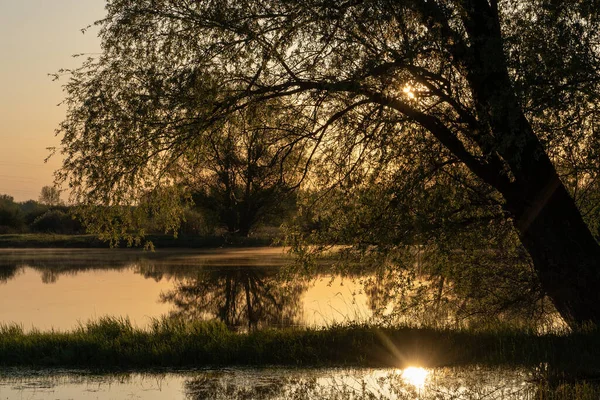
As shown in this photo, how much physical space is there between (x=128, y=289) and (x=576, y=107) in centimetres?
1731

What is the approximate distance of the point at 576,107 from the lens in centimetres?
1041

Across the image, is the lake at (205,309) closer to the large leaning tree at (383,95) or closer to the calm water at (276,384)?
the calm water at (276,384)

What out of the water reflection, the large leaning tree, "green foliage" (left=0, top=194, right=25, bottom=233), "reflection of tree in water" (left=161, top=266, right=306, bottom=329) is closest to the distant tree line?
"green foliage" (left=0, top=194, right=25, bottom=233)

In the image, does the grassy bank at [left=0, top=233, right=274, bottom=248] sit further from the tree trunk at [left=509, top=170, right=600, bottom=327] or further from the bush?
the tree trunk at [left=509, top=170, right=600, bottom=327]

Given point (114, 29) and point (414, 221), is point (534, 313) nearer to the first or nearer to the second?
point (414, 221)

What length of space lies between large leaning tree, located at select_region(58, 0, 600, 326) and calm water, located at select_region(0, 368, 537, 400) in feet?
10.4

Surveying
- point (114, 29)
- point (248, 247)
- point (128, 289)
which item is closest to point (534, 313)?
point (114, 29)

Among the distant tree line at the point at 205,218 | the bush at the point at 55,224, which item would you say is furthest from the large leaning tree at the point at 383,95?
the bush at the point at 55,224

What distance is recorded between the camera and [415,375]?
10.2 m

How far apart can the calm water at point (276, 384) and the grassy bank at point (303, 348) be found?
604 mm

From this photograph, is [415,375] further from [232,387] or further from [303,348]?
[232,387]

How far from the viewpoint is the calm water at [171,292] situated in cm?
1797

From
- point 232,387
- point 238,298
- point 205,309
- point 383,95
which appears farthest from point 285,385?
point 238,298

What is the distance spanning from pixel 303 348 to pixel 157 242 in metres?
35.8
